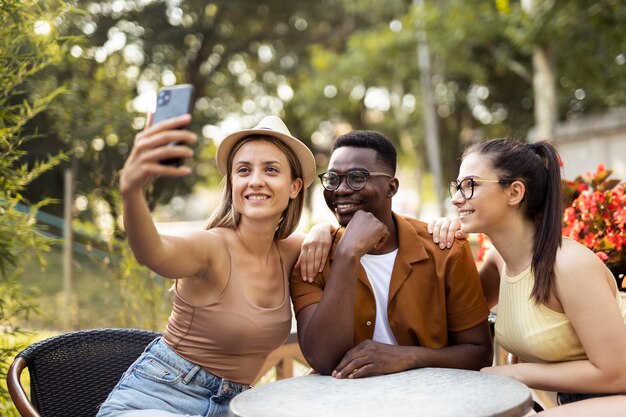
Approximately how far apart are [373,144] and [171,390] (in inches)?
50.9

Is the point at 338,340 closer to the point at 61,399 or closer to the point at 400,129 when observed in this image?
the point at 61,399

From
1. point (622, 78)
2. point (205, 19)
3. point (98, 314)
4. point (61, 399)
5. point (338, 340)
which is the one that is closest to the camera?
point (338, 340)

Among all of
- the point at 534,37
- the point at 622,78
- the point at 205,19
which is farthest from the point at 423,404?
the point at 205,19

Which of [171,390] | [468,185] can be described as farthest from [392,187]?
[171,390]

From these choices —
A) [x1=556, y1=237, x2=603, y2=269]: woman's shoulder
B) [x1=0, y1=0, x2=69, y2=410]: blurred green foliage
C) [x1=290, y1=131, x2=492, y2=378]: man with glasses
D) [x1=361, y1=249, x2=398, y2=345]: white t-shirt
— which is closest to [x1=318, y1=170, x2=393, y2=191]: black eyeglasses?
[x1=290, y1=131, x2=492, y2=378]: man with glasses

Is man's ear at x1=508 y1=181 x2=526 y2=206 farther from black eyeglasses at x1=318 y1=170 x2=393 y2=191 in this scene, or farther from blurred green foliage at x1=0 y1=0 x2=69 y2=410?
blurred green foliage at x1=0 y1=0 x2=69 y2=410

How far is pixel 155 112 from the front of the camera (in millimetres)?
1991

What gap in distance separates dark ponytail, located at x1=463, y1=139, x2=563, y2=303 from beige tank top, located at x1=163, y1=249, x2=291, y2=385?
0.99 metres

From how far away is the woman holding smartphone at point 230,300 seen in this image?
2689mm

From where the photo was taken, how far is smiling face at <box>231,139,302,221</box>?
2799mm

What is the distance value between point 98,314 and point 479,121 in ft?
59.0

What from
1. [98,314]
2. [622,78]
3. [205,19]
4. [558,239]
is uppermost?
[205,19]

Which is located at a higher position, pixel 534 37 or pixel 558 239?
pixel 534 37

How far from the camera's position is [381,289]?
2988 millimetres
